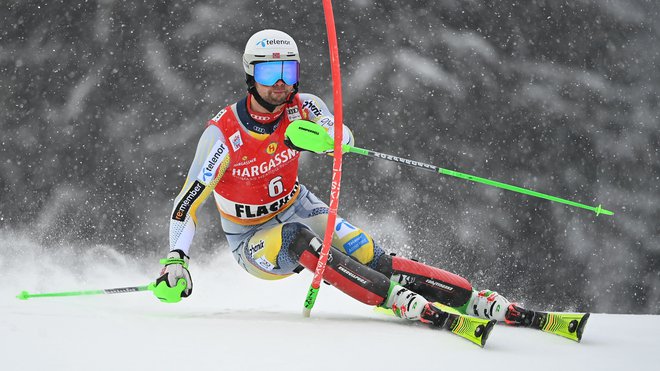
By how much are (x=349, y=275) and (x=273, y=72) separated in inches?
50.9

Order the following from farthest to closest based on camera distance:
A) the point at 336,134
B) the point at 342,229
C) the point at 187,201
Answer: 1. the point at 342,229
2. the point at 187,201
3. the point at 336,134

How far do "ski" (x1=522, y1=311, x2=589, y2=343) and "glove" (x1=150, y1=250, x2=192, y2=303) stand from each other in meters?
2.01

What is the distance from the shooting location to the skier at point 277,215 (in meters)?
4.18

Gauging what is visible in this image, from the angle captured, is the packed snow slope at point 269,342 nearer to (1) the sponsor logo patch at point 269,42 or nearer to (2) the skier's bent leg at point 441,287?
(2) the skier's bent leg at point 441,287

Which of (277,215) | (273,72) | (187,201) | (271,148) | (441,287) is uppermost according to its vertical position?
(273,72)

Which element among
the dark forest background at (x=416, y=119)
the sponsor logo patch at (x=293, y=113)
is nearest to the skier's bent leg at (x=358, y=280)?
the sponsor logo patch at (x=293, y=113)

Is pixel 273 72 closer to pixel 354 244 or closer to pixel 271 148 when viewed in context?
pixel 271 148

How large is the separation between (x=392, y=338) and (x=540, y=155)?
577 cm

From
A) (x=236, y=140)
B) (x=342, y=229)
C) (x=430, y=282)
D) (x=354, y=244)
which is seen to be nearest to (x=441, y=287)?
(x=430, y=282)

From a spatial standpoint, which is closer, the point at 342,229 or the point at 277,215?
the point at 342,229

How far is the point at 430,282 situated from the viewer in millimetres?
4520

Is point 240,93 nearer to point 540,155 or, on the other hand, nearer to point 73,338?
point 540,155

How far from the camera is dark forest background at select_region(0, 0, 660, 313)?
845 centimetres

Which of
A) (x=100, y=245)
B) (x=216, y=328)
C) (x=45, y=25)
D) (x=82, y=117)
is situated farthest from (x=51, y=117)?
(x=216, y=328)
